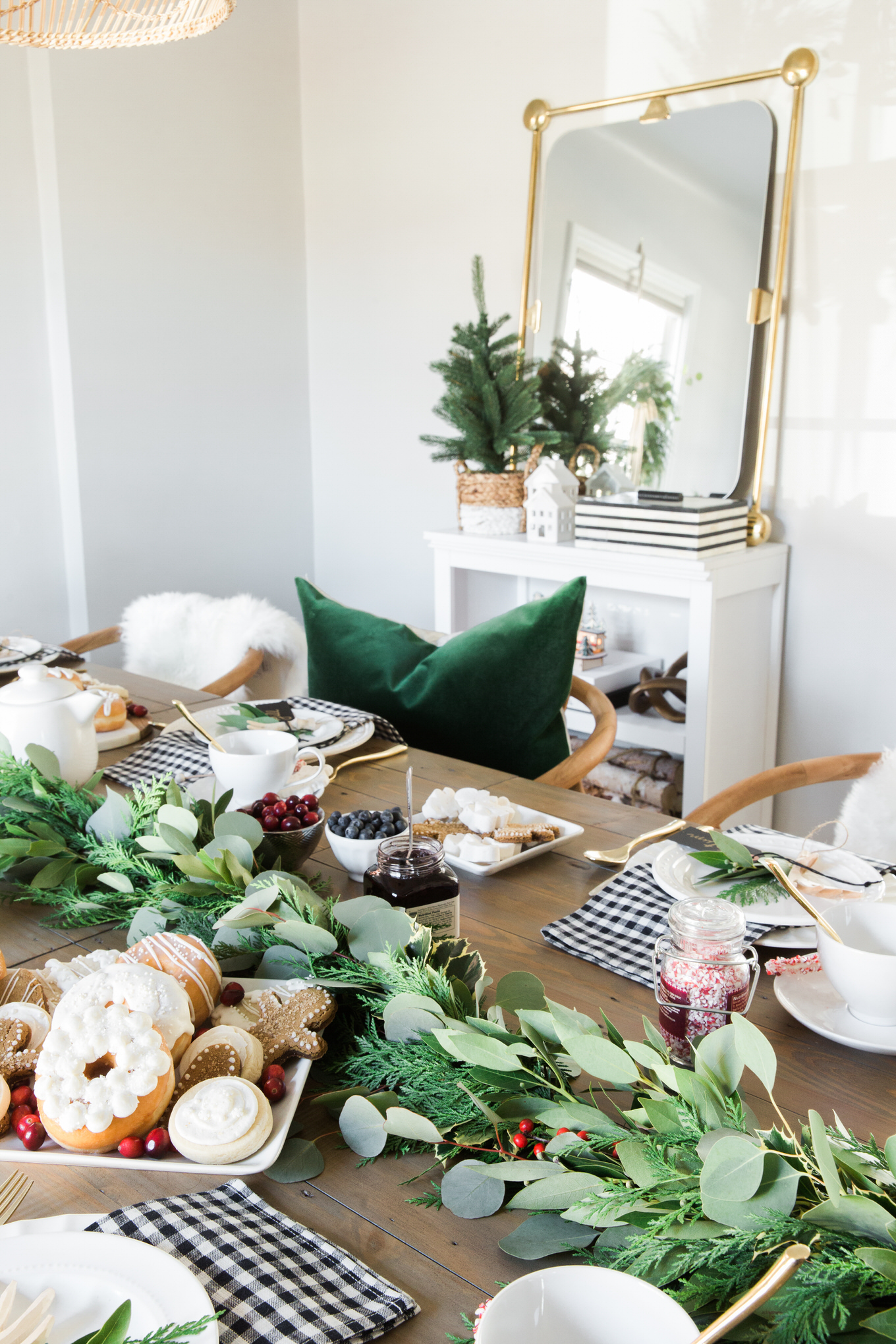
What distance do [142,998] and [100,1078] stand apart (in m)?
0.06

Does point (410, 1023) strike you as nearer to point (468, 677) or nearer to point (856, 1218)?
point (856, 1218)

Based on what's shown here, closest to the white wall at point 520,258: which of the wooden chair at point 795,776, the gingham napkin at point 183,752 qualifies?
the wooden chair at point 795,776

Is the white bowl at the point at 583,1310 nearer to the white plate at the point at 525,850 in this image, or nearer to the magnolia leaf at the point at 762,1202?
the magnolia leaf at the point at 762,1202

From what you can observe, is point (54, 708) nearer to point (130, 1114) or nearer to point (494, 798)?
point (494, 798)

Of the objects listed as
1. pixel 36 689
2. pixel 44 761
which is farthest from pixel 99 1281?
pixel 36 689

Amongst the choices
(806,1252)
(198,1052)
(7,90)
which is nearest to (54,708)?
(198,1052)

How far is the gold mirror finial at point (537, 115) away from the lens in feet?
10.4

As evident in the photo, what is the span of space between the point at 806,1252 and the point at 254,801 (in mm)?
889

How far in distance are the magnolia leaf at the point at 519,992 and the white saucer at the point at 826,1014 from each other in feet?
0.79

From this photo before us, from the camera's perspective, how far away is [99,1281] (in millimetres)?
583

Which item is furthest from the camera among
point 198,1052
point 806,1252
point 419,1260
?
point 198,1052

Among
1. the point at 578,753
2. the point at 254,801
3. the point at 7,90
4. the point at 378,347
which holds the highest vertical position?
the point at 7,90

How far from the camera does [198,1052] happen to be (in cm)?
76

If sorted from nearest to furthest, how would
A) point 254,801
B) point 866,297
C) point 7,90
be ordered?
point 254,801
point 866,297
point 7,90
